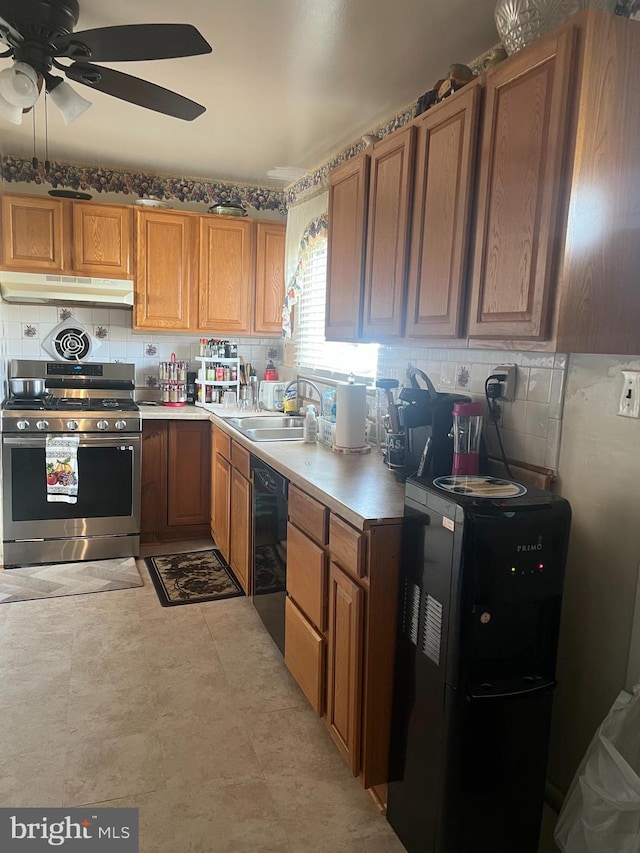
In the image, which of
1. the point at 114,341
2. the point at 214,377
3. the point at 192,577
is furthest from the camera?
the point at 214,377

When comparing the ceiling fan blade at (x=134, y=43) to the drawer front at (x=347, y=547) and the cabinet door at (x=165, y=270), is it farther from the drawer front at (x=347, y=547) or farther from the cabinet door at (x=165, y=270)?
the cabinet door at (x=165, y=270)

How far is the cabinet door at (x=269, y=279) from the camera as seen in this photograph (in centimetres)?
440

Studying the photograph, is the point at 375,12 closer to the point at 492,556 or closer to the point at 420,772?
the point at 492,556

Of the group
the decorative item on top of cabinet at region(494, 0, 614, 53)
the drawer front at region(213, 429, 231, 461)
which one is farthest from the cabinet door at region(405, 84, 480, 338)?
the drawer front at region(213, 429, 231, 461)

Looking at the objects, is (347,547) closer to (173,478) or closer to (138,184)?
(173,478)

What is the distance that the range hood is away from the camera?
3.79 meters

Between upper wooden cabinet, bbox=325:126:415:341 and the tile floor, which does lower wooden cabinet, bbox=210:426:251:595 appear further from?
upper wooden cabinet, bbox=325:126:415:341

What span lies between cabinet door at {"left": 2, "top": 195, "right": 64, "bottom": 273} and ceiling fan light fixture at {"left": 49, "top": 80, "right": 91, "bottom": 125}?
5.75ft

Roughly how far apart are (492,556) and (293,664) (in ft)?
4.22

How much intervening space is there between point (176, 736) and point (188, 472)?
2121mm

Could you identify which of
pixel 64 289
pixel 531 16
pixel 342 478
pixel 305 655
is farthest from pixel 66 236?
pixel 531 16

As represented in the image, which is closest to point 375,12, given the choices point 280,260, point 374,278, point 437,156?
point 437,156

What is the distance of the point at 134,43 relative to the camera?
1938mm

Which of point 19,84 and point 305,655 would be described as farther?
point 305,655
